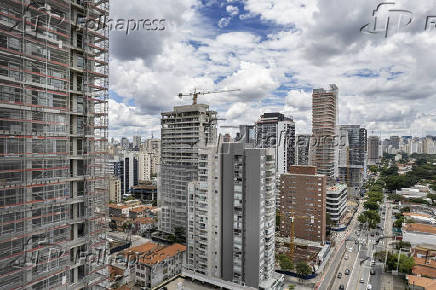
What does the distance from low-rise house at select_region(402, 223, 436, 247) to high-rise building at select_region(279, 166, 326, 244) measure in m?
8.72

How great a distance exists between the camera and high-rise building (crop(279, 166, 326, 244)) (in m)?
30.9

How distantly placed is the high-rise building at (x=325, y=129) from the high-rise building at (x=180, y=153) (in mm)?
24944

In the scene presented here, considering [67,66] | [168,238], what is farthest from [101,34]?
[168,238]

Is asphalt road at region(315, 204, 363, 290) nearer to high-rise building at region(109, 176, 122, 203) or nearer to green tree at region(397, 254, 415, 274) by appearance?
green tree at region(397, 254, 415, 274)

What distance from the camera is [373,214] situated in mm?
37125

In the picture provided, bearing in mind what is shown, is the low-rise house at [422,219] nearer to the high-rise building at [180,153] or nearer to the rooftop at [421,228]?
the rooftop at [421,228]

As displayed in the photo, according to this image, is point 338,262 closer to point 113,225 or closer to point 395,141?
point 113,225

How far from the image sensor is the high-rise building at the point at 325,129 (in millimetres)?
47406

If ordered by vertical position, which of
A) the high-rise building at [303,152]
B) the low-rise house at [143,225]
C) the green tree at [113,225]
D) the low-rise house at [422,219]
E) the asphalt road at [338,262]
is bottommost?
the asphalt road at [338,262]

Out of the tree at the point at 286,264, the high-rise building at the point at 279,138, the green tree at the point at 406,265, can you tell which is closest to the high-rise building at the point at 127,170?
the high-rise building at the point at 279,138

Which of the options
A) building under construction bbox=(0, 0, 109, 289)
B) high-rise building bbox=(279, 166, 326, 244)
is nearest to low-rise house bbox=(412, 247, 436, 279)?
high-rise building bbox=(279, 166, 326, 244)

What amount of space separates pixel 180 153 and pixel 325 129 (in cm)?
3137

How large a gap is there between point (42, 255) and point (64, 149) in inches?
157

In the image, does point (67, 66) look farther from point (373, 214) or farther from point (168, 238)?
point (373, 214)
